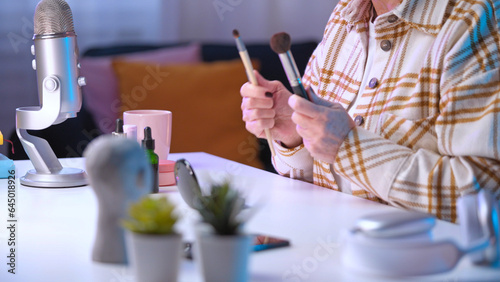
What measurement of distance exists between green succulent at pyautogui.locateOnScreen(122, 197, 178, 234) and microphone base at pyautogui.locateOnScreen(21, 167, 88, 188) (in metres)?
0.66

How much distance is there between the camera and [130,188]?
0.69m

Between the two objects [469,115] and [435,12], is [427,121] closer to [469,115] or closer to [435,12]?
[469,115]

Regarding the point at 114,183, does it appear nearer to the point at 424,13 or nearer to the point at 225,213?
the point at 225,213

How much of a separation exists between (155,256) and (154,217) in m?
0.04

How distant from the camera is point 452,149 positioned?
3.64ft

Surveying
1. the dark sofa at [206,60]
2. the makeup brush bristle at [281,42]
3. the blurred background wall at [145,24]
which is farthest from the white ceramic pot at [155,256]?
the blurred background wall at [145,24]

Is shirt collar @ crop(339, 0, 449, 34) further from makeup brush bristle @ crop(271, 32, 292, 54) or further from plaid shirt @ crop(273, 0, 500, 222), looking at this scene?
makeup brush bristle @ crop(271, 32, 292, 54)

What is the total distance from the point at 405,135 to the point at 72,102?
635 mm

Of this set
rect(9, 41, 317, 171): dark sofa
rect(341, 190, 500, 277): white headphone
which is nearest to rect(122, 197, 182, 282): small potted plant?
rect(341, 190, 500, 277): white headphone

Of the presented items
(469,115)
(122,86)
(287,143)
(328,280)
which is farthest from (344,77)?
(122,86)

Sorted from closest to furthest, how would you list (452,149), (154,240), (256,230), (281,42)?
(154,240) → (256,230) → (281,42) → (452,149)

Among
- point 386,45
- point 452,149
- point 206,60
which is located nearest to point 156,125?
point 386,45

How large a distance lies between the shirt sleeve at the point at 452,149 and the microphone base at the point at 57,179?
49 cm

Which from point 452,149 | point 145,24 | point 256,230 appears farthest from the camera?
point 145,24
